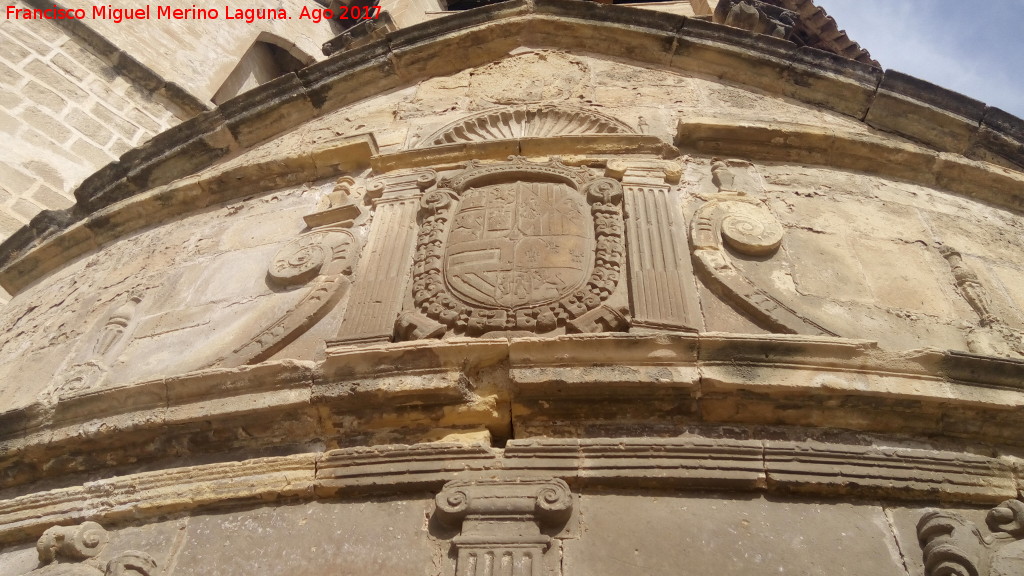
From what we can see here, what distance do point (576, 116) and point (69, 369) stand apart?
3268 millimetres

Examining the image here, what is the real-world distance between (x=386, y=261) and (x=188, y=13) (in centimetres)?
780

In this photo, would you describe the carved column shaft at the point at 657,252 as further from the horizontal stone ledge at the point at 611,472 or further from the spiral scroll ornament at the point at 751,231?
the horizontal stone ledge at the point at 611,472

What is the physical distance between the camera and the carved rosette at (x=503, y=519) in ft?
8.11

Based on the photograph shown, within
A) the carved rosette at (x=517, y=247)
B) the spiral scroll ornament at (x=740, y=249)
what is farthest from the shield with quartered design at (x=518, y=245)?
the spiral scroll ornament at (x=740, y=249)

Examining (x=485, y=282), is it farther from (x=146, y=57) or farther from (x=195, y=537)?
(x=146, y=57)

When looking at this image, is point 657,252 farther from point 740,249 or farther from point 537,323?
point 537,323

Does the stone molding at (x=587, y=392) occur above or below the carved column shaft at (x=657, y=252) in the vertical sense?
below

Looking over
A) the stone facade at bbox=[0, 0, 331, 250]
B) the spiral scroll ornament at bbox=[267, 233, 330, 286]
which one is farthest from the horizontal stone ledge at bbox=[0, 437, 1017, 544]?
the stone facade at bbox=[0, 0, 331, 250]

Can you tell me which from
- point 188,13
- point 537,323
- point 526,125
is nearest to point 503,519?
point 537,323

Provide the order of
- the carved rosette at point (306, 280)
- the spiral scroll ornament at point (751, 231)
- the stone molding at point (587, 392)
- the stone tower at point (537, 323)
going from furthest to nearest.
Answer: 1. the spiral scroll ornament at point (751, 231)
2. the carved rosette at point (306, 280)
3. the stone molding at point (587, 392)
4. the stone tower at point (537, 323)

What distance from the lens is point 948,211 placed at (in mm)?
4285

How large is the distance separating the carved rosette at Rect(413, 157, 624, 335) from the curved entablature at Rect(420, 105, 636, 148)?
21.9 inches

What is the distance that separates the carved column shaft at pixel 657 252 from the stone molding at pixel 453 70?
149 centimetres

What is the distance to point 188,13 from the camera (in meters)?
9.73
